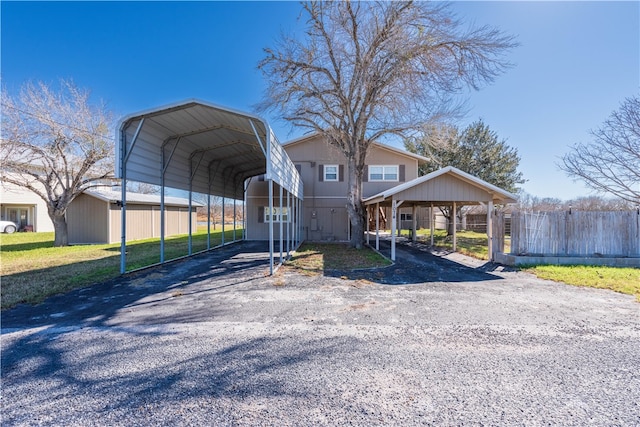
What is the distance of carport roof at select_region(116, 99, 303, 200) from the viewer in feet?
22.9

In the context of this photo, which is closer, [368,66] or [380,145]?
[368,66]

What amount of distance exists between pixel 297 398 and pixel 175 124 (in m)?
8.16

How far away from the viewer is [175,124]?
26.7ft

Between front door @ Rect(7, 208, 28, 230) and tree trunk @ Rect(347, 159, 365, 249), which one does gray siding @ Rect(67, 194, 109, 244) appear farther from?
tree trunk @ Rect(347, 159, 365, 249)

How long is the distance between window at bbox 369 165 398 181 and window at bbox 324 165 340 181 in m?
2.03

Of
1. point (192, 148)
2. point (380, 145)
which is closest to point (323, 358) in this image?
point (192, 148)

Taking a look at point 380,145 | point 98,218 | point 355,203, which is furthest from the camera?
point 380,145

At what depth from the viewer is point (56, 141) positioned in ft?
41.2

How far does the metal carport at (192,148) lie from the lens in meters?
6.97

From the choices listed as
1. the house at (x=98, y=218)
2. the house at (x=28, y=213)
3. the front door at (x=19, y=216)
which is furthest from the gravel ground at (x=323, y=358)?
the front door at (x=19, y=216)

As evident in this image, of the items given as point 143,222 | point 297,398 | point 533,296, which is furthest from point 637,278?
point 143,222

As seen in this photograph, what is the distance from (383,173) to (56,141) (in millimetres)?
16069

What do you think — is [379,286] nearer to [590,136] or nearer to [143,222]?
[590,136]

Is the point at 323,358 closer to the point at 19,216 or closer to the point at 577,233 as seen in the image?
the point at 577,233
